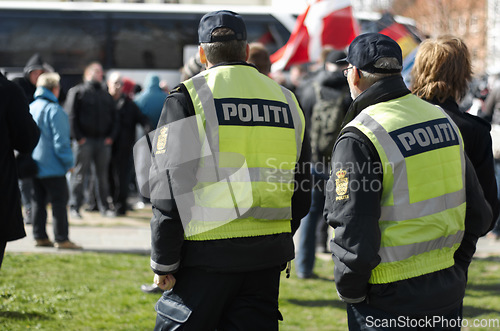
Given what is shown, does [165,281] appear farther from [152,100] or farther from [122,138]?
[122,138]

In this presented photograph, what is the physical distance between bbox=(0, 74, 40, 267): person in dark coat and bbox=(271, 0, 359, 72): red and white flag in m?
7.52

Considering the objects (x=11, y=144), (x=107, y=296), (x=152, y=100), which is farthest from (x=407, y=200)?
(x=152, y=100)

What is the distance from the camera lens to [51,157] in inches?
274

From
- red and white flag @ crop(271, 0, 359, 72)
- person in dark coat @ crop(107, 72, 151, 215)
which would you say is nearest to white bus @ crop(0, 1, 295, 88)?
red and white flag @ crop(271, 0, 359, 72)

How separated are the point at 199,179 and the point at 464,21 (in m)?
32.7

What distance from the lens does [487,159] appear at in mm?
3467

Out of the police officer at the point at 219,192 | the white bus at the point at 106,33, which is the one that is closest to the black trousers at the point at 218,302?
the police officer at the point at 219,192

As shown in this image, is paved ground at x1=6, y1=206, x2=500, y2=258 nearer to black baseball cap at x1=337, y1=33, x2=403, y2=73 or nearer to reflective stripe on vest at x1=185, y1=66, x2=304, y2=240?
reflective stripe on vest at x1=185, y1=66, x2=304, y2=240

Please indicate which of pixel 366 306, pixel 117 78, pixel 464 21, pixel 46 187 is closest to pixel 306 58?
pixel 117 78

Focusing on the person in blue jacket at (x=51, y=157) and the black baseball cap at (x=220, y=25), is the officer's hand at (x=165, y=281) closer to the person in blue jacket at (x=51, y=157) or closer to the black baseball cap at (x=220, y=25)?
the black baseball cap at (x=220, y=25)

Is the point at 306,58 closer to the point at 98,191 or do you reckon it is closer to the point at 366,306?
the point at 98,191

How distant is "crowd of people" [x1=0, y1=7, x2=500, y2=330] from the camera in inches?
105

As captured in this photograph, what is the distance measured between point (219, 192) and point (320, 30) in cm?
861

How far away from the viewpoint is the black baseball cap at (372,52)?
2.81m
